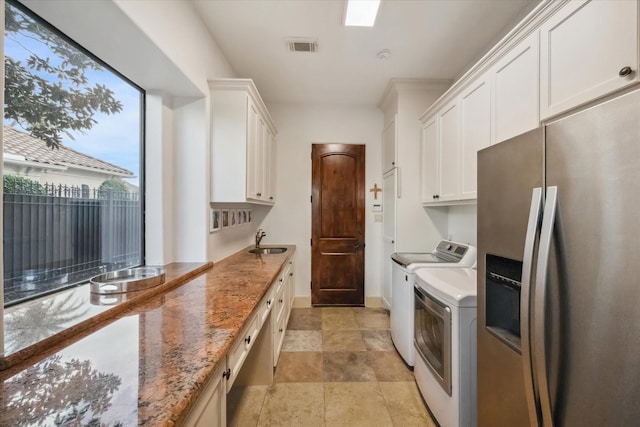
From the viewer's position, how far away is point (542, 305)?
31.3 inches

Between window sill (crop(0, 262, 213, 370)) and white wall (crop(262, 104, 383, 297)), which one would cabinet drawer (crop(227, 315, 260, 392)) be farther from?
white wall (crop(262, 104, 383, 297))

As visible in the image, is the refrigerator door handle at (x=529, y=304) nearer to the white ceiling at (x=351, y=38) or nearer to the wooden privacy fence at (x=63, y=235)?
the white ceiling at (x=351, y=38)

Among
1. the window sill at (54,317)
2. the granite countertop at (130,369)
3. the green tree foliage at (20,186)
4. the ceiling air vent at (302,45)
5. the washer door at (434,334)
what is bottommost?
the washer door at (434,334)

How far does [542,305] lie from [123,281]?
182 centimetres

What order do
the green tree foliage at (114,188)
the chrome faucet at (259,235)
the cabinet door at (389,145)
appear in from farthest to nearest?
the chrome faucet at (259,235) → the cabinet door at (389,145) → the green tree foliage at (114,188)

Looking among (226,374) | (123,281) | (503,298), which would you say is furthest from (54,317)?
(503,298)

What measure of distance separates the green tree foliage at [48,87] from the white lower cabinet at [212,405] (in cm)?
136

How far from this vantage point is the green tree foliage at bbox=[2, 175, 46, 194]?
112 cm

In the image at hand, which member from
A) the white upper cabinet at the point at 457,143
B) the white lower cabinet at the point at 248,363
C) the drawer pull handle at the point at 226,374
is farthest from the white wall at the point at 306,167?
the drawer pull handle at the point at 226,374

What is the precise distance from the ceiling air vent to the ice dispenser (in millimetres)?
2230

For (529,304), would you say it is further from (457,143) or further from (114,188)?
(114,188)

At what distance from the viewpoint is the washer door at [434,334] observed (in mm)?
1537

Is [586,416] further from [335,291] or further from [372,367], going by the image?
[335,291]

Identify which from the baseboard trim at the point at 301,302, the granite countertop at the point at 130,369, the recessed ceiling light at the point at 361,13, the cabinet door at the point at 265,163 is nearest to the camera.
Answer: the granite countertop at the point at 130,369
